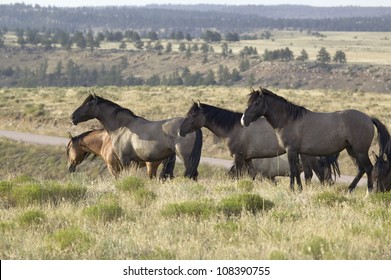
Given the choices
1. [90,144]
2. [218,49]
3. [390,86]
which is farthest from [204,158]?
[218,49]

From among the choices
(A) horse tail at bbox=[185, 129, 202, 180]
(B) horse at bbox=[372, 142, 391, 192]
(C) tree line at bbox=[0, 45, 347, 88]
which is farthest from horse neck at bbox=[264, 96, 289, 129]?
(C) tree line at bbox=[0, 45, 347, 88]

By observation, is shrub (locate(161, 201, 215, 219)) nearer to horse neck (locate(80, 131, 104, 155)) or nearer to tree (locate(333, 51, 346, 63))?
horse neck (locate(80, 131, 104, 155))

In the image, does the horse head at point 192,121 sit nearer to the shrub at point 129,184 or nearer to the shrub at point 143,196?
the shrub at point 129,184

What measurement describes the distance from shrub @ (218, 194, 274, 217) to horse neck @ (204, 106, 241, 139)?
436 cm

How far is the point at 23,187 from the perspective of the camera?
12102mm

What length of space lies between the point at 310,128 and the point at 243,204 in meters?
3.41

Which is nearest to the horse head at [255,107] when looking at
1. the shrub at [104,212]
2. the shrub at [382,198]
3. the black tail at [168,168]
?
the shrub at [382,198]

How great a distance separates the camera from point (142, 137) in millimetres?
15930

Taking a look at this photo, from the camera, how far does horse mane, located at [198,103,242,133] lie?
15.4 m

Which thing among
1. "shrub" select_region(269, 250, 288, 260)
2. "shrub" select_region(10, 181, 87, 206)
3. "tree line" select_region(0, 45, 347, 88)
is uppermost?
"shrub" select_region(269, 250, 288, 260)

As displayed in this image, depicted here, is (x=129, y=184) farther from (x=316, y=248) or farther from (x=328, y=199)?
(x=316, y=248)

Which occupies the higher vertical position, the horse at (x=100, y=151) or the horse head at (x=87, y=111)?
the horse head at (x=87, y=111)

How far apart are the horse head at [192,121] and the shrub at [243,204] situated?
14.2ft

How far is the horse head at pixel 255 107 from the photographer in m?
13.7
